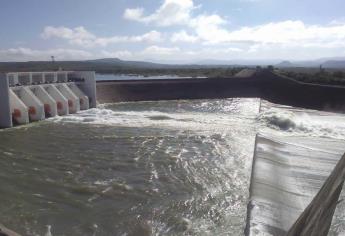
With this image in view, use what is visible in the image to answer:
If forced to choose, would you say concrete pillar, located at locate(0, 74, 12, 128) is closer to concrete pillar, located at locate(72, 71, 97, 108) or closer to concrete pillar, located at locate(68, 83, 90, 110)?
concrete pillar, located at locate(68, 83, 90, 110)

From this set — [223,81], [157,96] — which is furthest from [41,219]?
[223,81]

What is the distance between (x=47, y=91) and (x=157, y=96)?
1242 centimetres

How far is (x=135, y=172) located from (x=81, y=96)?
17.9 meters

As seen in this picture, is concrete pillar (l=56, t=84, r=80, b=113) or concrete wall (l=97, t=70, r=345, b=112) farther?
concrete wall (l=97, t=70, r=345, b=112)

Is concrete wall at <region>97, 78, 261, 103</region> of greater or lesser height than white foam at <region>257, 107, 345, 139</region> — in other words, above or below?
above

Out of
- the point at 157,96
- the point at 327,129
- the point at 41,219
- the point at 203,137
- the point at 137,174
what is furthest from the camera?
the point at 157,96

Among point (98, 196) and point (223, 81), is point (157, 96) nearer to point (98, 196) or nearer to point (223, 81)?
point (223, 81)

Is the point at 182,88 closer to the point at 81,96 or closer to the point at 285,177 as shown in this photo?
the point at 81,96

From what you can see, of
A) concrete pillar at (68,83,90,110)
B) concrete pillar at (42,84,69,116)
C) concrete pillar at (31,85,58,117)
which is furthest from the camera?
concrete pillar at (68,83,90,110)

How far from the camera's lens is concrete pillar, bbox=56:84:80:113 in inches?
1088

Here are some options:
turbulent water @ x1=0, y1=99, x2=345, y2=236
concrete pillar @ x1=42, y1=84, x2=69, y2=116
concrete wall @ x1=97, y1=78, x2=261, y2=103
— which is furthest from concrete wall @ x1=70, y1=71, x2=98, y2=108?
turbulent water @ x1=0, y1=99, x2=345, y2=236

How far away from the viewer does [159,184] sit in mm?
11602

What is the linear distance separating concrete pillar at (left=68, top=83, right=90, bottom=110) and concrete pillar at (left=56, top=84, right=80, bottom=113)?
104 centimetres

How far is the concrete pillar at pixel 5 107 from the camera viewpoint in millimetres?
20688
